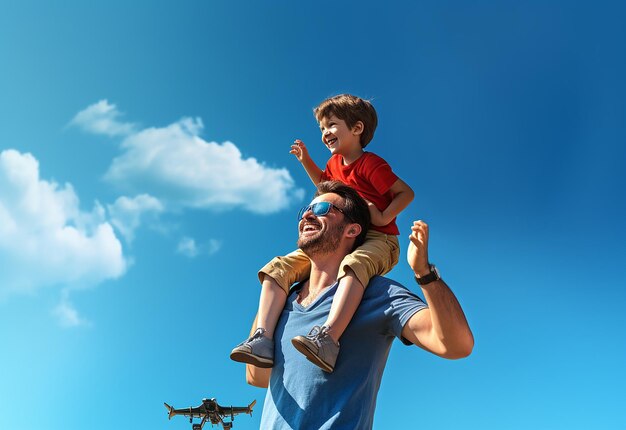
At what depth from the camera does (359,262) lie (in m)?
4.05

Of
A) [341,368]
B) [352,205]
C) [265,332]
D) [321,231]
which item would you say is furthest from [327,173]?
[341,368]

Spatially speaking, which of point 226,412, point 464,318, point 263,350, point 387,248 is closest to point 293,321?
point 263,350

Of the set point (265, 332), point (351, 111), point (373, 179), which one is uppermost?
point (351, 111)

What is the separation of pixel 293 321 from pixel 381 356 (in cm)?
63

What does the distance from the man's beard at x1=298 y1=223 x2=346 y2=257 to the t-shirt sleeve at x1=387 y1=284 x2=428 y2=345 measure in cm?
56

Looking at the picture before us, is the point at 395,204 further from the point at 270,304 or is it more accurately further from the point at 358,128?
the point at 270,304

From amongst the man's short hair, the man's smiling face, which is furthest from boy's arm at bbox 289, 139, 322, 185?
the man's smiling face

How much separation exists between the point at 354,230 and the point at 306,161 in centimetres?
115

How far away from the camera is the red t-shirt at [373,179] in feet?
15.4

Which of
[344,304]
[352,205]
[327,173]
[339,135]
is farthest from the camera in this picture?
[327,173]

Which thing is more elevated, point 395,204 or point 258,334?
point 395,204

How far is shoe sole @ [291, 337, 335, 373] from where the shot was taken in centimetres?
354

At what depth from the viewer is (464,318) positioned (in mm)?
3498

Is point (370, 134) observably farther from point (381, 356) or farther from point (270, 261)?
point (381, 356)
